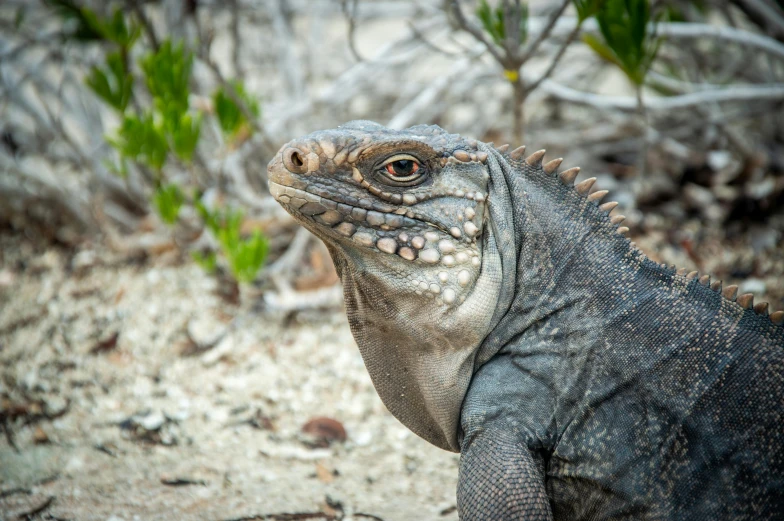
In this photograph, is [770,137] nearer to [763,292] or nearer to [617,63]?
[763,292]

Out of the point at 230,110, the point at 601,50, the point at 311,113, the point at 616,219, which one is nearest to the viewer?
the point at 616,219

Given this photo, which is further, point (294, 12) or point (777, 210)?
point (294, 12)

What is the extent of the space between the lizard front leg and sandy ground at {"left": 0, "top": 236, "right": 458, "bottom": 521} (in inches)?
34.2

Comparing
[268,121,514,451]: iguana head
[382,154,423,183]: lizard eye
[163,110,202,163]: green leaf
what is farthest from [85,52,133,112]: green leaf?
[382,154,423,183]: lizard eye

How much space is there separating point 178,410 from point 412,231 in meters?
2.32

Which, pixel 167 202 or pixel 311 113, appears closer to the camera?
pixel 167 202

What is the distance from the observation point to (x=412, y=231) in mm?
2396

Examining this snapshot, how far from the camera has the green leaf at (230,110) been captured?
454 cm

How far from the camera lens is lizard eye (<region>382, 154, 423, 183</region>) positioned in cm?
242

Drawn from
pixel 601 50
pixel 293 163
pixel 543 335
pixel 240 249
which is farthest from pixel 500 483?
pixel 601 50

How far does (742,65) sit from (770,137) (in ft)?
2.53

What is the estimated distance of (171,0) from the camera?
5973 mm

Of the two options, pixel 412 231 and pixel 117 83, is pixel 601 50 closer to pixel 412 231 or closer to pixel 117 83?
pixel 412 231

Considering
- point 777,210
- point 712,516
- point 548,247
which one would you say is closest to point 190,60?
point 548,247
